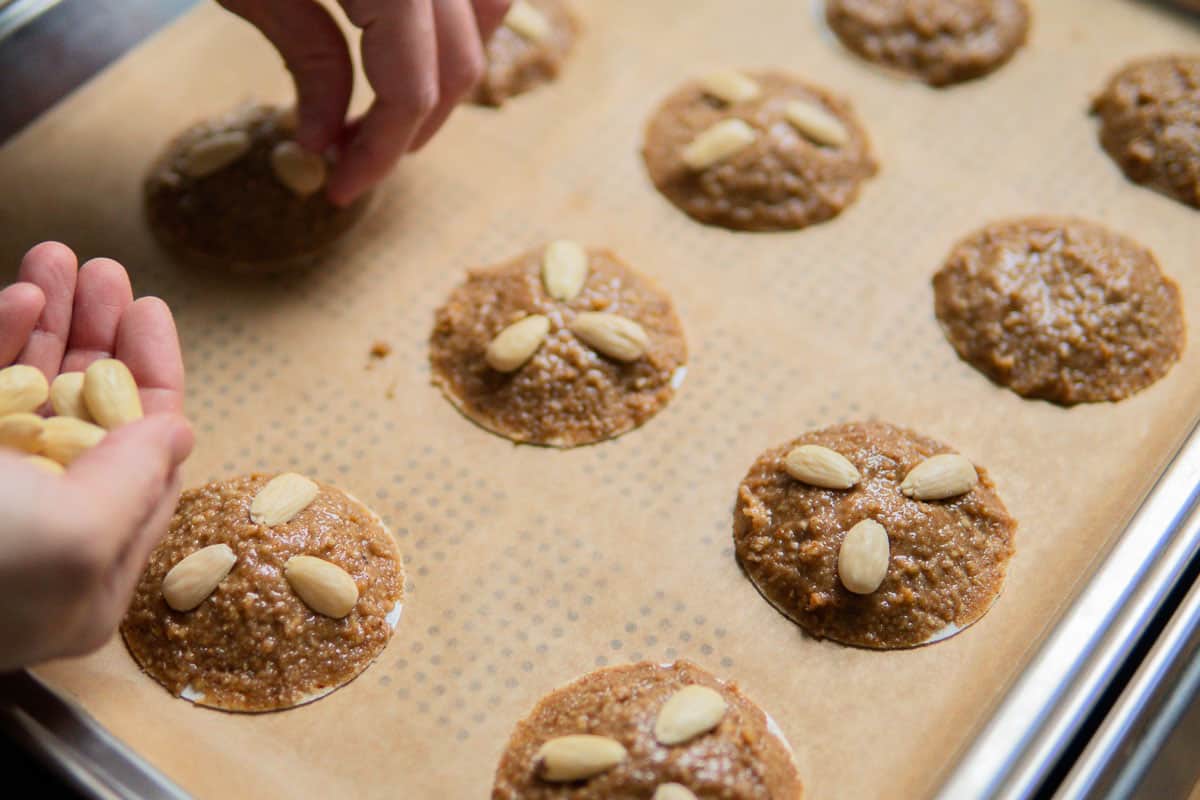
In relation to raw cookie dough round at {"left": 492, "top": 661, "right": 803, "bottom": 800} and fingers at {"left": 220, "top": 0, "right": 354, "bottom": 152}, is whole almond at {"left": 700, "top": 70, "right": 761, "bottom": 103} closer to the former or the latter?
fingers at {"left": 220, "top": 0, "right": 354, "bottom": 152}

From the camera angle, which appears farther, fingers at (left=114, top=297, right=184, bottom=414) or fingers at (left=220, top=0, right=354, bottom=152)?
fingers at (left=220, top=0, right=354, bottom=152)

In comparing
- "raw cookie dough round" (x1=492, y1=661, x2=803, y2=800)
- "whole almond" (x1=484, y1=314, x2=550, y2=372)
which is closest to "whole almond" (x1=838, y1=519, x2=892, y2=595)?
"raw cookie dough round" (x1=492, y1=661, x2=803, y2=800)

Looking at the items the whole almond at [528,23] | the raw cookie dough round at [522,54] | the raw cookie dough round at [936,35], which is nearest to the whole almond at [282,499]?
the raw cookie dough round at [522,54]

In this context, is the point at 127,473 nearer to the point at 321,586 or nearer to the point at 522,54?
the point at 321,586

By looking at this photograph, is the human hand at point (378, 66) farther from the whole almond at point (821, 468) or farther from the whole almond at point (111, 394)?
the whole almond at point (821, 468)

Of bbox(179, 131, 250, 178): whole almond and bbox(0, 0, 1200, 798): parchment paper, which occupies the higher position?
bbox(179, 131, 250, 178): whole almond

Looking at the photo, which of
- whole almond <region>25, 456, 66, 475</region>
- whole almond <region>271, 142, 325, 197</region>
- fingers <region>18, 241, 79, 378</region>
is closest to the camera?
whole almond <region>25, 456, 66, 475</region>

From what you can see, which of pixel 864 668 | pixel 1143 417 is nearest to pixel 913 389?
pixel 1143 417
